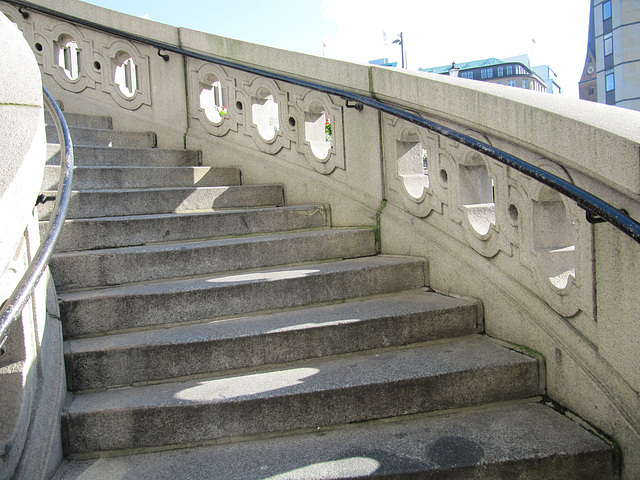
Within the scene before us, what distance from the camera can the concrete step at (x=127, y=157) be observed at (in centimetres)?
433

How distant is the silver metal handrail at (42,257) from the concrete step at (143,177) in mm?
1277

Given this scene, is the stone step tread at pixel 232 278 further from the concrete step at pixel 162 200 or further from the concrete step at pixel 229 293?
the concrete step at pixel 162 200

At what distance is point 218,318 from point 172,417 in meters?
0.76

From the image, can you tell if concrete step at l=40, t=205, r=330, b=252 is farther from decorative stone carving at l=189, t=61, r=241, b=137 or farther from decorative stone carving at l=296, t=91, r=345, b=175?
decorative stone carving at l=189, t=61, r=241, b=137

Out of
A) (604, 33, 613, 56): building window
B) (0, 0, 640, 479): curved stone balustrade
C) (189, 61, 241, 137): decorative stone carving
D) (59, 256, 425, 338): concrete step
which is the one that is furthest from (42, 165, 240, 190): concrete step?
(604, 33, 613, 56): building window

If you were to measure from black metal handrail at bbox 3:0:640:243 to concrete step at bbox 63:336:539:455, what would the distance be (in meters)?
0.95

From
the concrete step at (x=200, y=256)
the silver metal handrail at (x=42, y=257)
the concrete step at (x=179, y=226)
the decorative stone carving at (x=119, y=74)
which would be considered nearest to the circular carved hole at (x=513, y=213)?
the concrete step at (x=200, y=256)

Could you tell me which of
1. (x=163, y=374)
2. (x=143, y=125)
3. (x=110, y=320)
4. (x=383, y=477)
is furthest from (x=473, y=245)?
(x=143, y=125)

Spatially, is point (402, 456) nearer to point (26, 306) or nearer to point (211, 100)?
point (26, 306)

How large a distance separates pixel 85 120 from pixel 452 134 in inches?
160

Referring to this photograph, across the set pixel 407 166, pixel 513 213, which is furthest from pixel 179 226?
pixel 513 213

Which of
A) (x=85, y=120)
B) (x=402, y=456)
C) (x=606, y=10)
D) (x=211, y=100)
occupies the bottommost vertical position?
(x=402, y=456)

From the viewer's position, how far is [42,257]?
1.88 m

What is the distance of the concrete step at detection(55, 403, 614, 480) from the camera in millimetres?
2086
